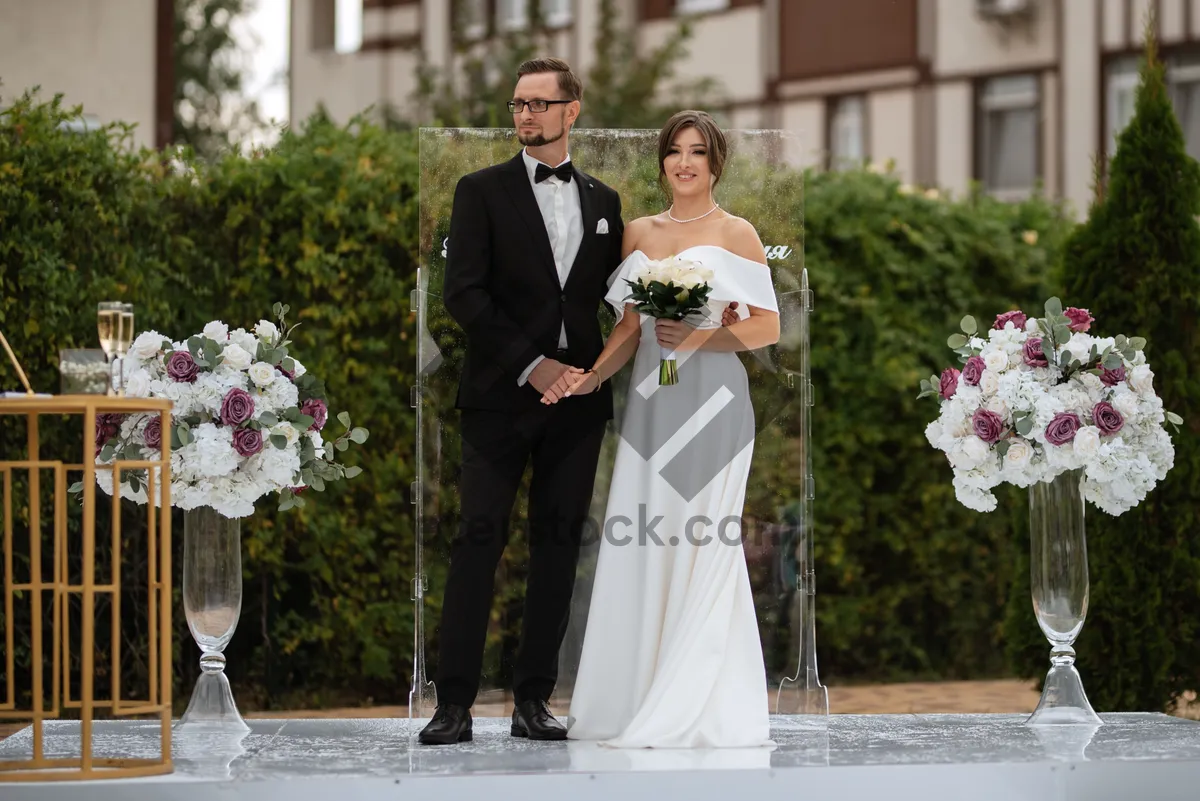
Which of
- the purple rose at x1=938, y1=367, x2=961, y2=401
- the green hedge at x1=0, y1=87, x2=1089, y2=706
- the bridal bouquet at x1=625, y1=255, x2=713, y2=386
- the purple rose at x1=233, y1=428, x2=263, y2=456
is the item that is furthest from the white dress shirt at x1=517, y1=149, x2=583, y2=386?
the purple rose at x1=938, y1=367, x2=961, y2=401

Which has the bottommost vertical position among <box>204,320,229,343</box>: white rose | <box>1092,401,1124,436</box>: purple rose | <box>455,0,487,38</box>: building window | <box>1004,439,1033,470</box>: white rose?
<box>1004,439,1033,470</box>: white rose

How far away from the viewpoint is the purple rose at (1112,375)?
18.2ft

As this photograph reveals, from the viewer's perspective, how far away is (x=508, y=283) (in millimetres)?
5055

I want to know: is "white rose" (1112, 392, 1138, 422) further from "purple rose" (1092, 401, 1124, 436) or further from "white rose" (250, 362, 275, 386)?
"white rose" (250, 362, 275, 386)

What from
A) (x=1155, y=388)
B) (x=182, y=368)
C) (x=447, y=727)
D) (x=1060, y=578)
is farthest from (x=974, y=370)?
(x=182, y=368)

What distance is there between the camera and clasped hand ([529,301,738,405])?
16.1 ft

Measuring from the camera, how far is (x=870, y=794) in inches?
170

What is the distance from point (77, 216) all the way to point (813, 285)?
3741 millimetres

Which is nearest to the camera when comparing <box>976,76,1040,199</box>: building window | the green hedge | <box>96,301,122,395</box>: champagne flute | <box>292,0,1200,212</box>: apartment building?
<box>96,301,122,395</box>: champagne flute

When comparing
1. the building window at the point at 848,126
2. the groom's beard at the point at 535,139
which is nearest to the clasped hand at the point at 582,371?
the groom's beard at the point at 535,139

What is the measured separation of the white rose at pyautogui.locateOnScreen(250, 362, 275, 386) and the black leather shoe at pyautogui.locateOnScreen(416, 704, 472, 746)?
1.36 m

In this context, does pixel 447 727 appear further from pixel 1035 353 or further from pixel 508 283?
pixel 1035 353

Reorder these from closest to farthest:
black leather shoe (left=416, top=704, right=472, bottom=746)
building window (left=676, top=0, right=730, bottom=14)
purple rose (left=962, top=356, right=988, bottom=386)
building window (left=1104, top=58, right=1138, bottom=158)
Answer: black leather shoe (left=416, top=704, right=472, bottom=746) → purple rose (left=962, top=356, right=988, bottom=386) → building window (left=1104, top=58, right=1138, bottom=158) → building window (left=676, top=0, right=730, bottom=14)

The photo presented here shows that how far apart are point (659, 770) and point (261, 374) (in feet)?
7.03
